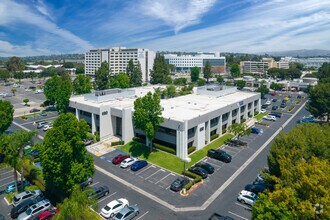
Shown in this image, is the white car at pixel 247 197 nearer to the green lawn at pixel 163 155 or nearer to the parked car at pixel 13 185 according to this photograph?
the green lawn at pixel 163 155

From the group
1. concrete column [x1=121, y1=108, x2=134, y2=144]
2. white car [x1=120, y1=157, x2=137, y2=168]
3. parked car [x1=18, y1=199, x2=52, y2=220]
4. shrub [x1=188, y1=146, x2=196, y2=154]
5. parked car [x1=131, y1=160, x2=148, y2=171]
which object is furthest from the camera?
concrete column [x1=121, y1=108, x2=134, y2=144]

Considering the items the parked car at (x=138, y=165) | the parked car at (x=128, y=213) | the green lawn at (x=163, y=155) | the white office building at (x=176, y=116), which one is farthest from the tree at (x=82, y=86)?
the parked car at (x=128, y=213)

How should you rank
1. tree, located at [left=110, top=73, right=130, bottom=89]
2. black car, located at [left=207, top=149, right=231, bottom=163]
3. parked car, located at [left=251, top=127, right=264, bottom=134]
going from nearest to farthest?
black car, located at [left=207, top=149, right=231, bottom=163]
parked car, located at [left=251, top=127, right=264, bottom=134]
tree, located at [left=110, top=73, right=130, bottom=89]

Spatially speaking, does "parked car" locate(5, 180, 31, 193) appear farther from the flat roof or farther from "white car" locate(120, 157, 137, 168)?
the flat roof

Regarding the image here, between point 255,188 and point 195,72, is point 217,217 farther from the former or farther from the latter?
point 195,72

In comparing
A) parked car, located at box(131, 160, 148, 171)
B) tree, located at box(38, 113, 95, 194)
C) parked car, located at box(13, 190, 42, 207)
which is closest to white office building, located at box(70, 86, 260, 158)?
parked car, located at box(131, 160, 148, 171)
